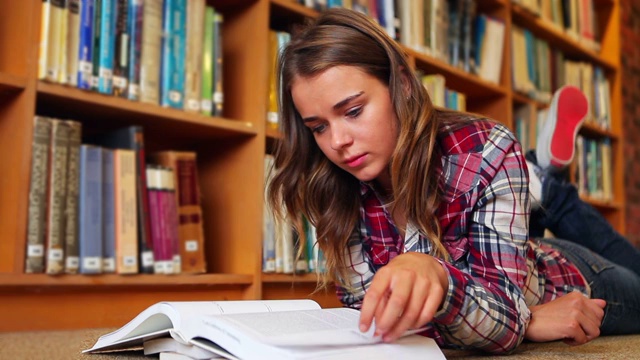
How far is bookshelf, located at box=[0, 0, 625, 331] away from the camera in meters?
1.29

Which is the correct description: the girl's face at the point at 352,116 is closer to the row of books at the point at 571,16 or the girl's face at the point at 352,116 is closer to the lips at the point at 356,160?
the lips at the point at 356,160

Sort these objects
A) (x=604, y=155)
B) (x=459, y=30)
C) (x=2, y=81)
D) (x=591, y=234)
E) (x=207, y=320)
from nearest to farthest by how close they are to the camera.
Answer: (x=207, y=320) → (x=2, y=81) → (x=591, y=234) → (x=459, y=30) → (x=604, y=155)

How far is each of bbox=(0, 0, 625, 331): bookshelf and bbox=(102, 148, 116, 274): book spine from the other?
0.13 feet

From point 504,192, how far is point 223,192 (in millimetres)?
936

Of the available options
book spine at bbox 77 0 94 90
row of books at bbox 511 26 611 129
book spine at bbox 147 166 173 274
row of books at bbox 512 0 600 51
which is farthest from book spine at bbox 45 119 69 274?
row of books at bbox 512 0 600 51

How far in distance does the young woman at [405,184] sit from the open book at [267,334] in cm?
13

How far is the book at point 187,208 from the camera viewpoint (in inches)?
62.6

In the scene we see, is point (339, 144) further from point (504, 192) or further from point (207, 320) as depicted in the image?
point (207, 320)

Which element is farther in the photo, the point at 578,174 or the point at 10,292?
the point at 578,174

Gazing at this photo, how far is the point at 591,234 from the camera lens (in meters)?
1.66

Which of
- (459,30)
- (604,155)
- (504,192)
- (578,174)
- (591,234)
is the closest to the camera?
(504,192)

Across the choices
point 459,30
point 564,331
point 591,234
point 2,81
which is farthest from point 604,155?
point 2,81

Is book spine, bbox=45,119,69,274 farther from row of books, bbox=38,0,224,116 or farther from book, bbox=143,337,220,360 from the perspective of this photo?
book, bbox=143,337,220,360

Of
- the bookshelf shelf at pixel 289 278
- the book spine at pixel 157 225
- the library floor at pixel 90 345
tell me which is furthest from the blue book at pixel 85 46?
the bookshelf shelf at pixel 289 278
